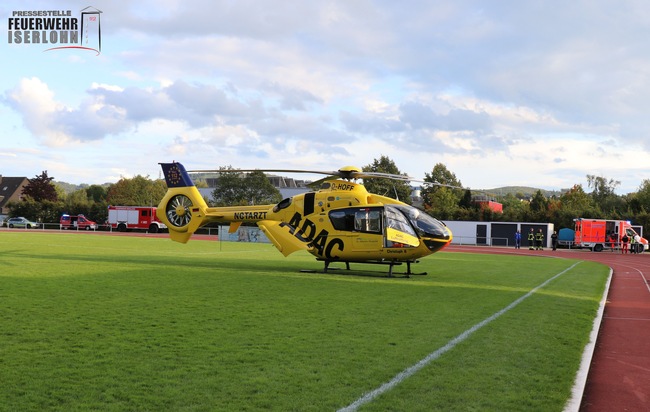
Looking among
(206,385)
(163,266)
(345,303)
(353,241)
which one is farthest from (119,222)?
(206,385)

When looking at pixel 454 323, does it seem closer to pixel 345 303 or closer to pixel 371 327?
pixel 371 327

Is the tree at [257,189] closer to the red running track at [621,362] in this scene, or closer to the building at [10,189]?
the red running track at [621,362]

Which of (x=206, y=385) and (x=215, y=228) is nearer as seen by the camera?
(x=206, y=385)

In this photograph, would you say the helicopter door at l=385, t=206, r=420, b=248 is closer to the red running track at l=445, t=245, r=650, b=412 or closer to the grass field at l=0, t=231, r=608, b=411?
the grass field at l=0, t=231, r=608, b=411

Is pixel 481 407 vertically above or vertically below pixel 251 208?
below

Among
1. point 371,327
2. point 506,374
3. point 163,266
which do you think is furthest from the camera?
point 163,266

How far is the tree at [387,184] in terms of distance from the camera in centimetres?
8656

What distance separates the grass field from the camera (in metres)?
5.56

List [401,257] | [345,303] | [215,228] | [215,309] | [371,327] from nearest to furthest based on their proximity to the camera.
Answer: [371,327]
[215,309]
[345,303]
[401,257]
[215,228]

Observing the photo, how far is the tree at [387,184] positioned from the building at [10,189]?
232 ft

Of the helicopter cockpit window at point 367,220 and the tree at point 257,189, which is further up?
the tree at point 257,189

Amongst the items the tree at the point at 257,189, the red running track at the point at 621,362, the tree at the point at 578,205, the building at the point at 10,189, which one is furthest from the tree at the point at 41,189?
the red running track at the point at 621,362

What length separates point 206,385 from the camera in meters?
5.86

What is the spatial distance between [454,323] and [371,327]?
1.51 metres
